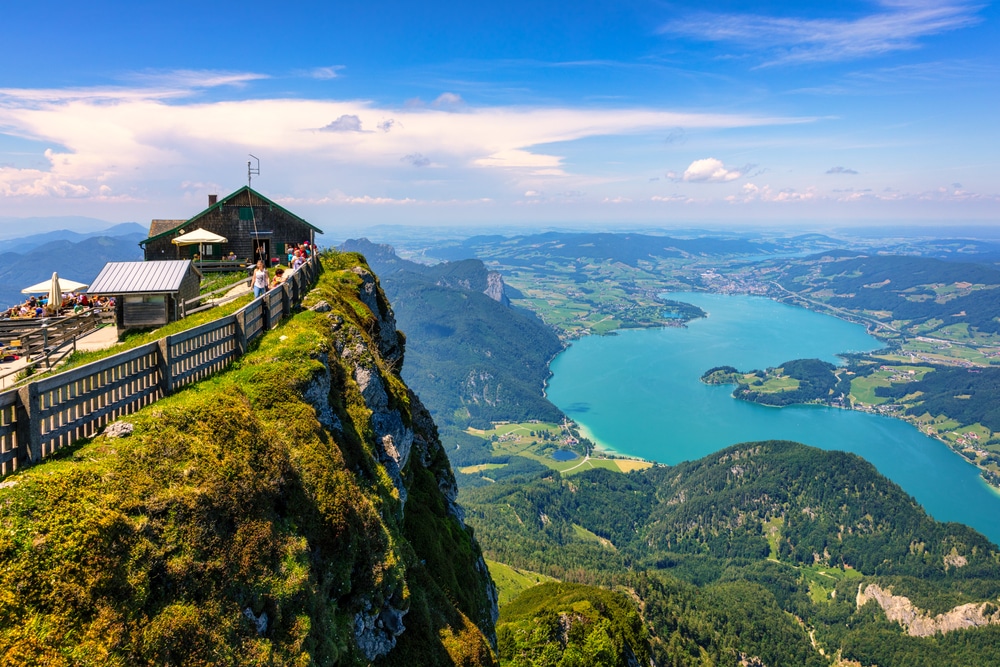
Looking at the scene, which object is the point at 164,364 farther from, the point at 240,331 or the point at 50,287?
the point at 50,287

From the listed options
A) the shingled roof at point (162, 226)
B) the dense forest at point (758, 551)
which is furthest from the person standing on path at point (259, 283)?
the dense forest at point (758, 551)

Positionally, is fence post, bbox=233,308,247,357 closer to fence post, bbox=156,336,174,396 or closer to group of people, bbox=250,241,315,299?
fence post, bbox=156,336,174,396

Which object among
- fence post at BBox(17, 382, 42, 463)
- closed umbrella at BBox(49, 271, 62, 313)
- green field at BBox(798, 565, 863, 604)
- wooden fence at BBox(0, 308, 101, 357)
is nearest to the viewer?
fence post at BBox(17, 382, 42, 463)

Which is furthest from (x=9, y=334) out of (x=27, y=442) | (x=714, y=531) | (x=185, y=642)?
(x=714, y=531)

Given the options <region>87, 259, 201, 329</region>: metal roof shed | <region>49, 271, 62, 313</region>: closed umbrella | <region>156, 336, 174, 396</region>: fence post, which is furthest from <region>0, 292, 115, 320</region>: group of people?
<region>156, 336, 174, 396</region>: fence post

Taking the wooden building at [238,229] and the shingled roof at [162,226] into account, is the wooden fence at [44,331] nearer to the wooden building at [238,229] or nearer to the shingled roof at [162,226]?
the wooden building at [238,229]

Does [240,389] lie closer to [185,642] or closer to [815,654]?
[185,642]

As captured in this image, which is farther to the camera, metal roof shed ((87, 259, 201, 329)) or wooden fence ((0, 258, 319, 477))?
metal roof shed ((87, 259, 201, 329))
